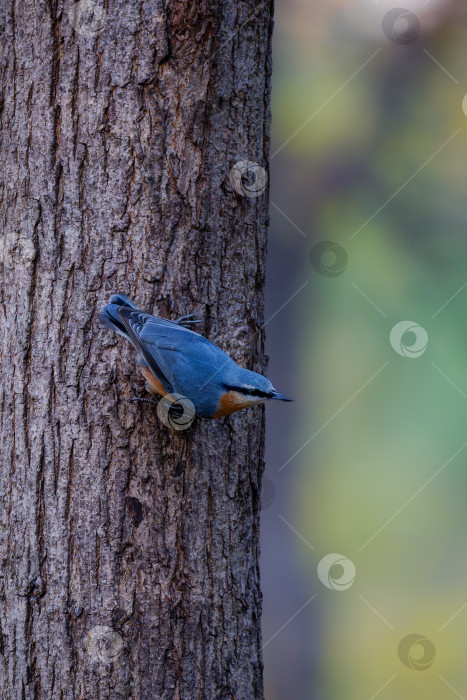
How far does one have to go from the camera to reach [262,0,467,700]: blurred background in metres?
4.76

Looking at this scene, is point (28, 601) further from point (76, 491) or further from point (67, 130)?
point (67, 130)

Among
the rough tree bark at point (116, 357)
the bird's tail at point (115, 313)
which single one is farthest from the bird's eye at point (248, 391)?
the bird's tail at point (115, 313)

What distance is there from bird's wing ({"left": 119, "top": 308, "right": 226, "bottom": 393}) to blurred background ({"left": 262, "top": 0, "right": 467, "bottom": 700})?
2738 millimetres

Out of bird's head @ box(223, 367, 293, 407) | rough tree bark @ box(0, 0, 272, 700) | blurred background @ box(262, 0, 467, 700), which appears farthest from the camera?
blurred background @ box(262, 0, 467, 700)

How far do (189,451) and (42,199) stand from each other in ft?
2.59

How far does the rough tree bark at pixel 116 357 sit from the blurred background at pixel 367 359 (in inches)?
106

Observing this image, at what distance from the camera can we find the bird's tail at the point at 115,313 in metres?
1.73

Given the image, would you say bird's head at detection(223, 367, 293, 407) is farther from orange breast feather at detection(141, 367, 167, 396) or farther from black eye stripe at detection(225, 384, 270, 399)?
orange breast feather at detection(141, 367, 167, 396)

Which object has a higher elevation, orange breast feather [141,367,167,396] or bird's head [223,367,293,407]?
bird's head [223,367,293,407]

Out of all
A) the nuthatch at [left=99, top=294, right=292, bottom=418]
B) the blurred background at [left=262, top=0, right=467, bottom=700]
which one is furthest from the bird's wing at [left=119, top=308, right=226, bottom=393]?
the blurred background at [left=262, top=0, right=467, bottom=700]

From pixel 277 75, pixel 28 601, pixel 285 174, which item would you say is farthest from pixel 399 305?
pixel 28 601

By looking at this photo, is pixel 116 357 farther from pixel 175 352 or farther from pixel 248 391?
pixel 248 391

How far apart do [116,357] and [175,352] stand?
164 mm

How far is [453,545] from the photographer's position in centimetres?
486
